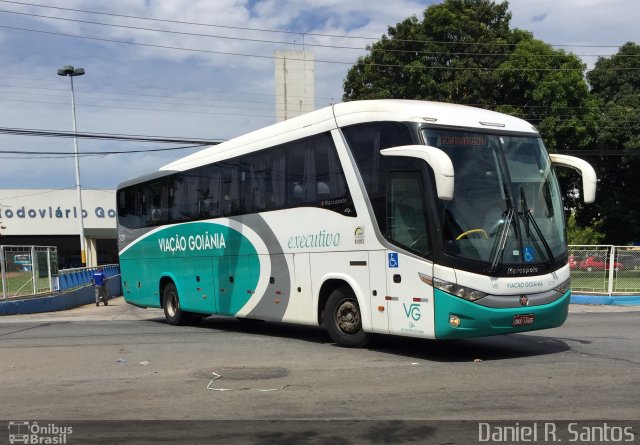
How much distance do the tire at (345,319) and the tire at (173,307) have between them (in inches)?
240

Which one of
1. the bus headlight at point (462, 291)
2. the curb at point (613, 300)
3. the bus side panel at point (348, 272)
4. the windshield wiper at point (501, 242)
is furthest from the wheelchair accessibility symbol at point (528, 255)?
the curb at point (613, 300)

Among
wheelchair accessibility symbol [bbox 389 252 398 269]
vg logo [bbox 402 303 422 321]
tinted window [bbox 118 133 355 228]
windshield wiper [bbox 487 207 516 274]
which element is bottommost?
vg logo [bbox 402 303 422 321]

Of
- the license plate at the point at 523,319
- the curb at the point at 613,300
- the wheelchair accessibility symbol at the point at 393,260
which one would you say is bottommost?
the curb at the point at 613,300

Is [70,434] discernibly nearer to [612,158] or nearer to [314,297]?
[314,297]

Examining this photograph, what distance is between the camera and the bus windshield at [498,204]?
865 centimetres

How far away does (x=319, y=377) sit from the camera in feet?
27.0

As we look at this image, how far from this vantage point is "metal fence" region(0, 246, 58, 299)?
71.4 ft

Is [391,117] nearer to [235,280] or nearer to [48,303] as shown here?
[235,280]

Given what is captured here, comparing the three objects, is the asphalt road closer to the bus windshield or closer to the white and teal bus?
the white and teal bus

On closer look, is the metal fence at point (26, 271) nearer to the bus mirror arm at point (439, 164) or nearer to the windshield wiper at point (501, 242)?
the bus mirror arm at point (439, 164)

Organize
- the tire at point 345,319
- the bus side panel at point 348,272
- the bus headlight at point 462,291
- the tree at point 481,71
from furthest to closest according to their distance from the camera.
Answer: the tree at point 481,71 → the tire at point 345,319 → the bus side panel at point 348,272 → the bus headlight at point 462,291

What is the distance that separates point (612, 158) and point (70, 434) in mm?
34621

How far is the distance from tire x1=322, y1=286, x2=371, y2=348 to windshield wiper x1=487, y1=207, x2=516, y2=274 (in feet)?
7.97

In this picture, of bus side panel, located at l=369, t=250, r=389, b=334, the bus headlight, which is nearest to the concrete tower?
bus side panel, located at l=369, t=250, r=389, b=334
